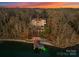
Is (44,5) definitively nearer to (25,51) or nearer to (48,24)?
(48,24)

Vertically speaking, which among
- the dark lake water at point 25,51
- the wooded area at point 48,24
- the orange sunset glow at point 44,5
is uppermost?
the orange sunset glow at point 44,5

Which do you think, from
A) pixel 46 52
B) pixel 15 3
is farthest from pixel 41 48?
pixel 15 3

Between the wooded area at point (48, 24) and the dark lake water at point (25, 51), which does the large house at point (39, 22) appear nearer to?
the wooded area at point (48, 24)

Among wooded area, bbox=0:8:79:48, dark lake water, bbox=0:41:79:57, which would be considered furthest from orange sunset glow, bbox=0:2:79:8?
dark lake water, bbox=0:41:79:57

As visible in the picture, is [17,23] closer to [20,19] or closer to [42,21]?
[20,19]

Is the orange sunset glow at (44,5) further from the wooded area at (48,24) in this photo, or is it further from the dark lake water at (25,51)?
the dark lake water at (25,51)

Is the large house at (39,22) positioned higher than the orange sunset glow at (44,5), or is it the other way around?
the orange sunset glow at (44,5)

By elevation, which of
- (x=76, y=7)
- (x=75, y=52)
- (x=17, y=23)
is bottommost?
(x=75, y=52)

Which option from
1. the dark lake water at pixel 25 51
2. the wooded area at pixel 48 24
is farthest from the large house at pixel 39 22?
the dark lake water at pixel 25 51
